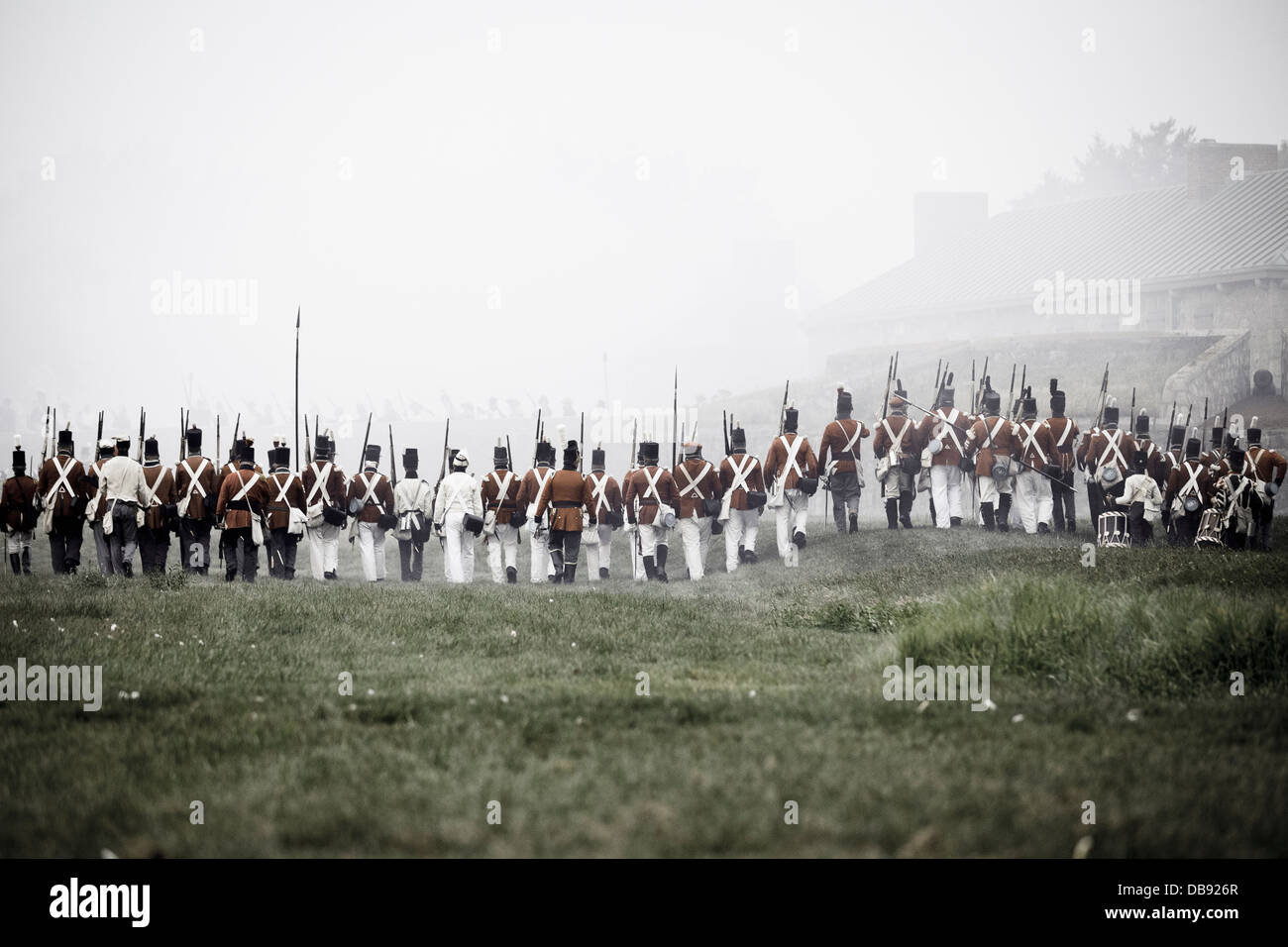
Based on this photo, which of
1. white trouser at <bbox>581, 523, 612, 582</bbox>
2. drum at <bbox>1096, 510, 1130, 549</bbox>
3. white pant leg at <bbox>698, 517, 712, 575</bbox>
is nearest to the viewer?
drum at <bbox>1096, 510, 1130, 549</bbox>

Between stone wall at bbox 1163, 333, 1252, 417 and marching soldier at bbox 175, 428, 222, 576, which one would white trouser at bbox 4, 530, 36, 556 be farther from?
stone wall at bbox 1163, 333, 1252, 417

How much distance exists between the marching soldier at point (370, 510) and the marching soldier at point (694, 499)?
4.52 metres

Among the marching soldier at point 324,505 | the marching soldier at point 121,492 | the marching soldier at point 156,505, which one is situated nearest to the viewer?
the marching soldier at point 121,492

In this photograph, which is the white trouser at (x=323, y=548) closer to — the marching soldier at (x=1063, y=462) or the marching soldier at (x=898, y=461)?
the marching soldier at (x=898, y=461)

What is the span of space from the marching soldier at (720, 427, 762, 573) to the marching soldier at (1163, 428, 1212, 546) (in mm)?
5853

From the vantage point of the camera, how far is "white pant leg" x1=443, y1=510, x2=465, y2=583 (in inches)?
682

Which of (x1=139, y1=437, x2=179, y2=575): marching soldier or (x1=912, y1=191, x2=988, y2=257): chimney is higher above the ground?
(x1=912, y1=191, x2=988, y2=257): chimney

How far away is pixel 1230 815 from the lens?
442cm

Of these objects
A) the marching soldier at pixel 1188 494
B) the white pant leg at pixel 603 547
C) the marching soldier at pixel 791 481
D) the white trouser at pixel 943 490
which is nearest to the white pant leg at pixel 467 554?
the white pant leg at pixel 603 547

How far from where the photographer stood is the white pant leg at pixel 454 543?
56.8ft

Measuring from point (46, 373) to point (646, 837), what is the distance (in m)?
113

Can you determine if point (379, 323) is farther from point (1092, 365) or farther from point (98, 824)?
point (98, 824)

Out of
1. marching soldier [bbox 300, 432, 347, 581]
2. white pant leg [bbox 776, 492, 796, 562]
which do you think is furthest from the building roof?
marching soldier [bbox 300, 432, 347, 581]

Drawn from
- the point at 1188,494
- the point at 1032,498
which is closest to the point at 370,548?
the point at 1032,498
